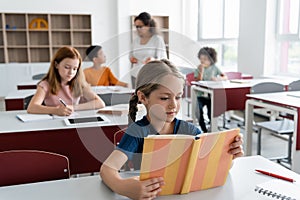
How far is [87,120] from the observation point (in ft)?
6.57

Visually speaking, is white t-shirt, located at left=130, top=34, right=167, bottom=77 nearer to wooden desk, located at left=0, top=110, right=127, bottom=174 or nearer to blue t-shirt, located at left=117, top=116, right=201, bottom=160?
wooden desk, located at left=0, top=110, right=127, bottom=174

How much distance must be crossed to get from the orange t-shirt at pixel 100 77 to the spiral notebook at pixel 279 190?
2.70 metres

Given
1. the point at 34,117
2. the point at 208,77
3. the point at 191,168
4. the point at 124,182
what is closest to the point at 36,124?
the point at 34,117

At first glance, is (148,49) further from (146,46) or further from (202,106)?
(202,106)

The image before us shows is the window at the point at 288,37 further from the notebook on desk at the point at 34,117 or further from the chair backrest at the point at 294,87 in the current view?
the notebook on desk at the point at 34,117

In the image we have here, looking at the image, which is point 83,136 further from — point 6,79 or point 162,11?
point 162,11

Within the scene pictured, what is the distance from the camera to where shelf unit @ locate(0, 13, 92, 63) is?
601 cm

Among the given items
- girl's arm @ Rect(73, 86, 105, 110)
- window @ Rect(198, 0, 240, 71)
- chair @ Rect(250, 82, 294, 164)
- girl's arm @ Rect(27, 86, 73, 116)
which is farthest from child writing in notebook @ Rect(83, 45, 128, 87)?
window @ Rect(198, 0, 240, 71)

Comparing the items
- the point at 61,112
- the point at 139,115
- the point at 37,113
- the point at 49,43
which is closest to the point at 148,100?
the point at 139,115

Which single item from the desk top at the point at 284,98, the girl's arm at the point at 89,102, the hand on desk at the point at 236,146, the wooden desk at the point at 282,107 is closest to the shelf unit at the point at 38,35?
the girl's arm at the point at 89,102

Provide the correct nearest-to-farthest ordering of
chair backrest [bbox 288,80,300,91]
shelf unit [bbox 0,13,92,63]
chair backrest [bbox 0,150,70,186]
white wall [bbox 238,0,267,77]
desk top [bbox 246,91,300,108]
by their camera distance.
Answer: chair backrest [bbox 0,150,70,186], desk top [bbox 246,91,300,108], chair backrest [bbox 288,80,300,91], white wall [bbox 238,0,267,77], shelf unit [bbox 0,13,92,63]

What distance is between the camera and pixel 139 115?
1298 mm

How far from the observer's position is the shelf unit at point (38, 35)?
6.01 m

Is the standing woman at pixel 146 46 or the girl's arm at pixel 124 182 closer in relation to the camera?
the girl's arm at pixel 124 182
